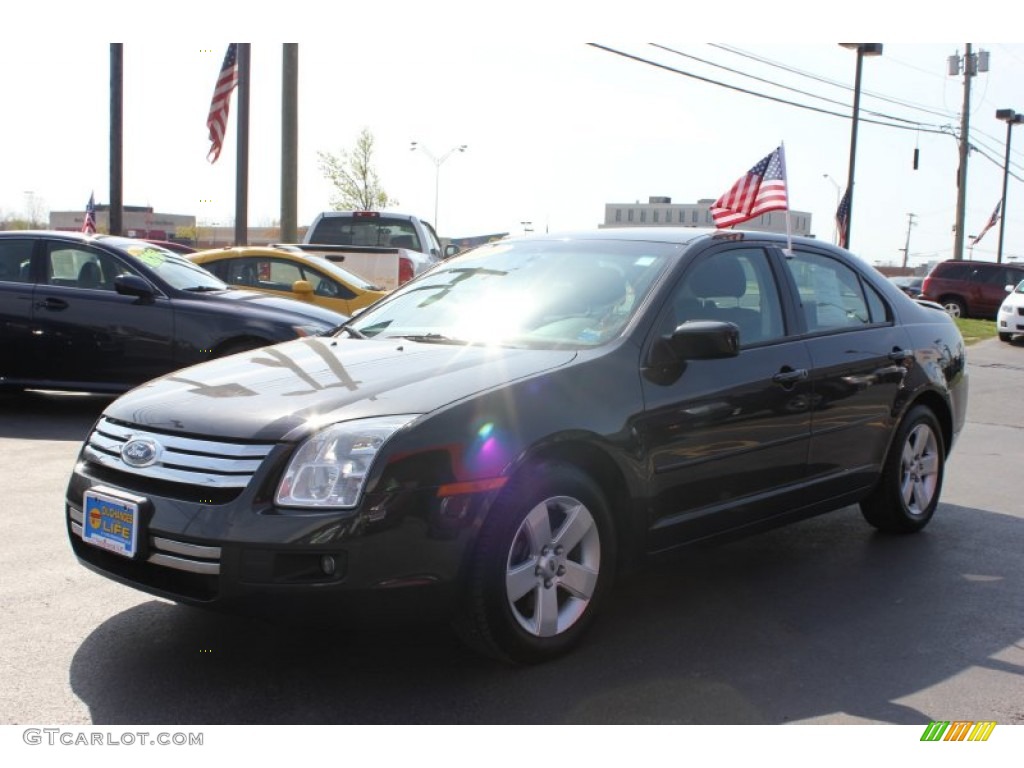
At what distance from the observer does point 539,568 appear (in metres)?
3.82

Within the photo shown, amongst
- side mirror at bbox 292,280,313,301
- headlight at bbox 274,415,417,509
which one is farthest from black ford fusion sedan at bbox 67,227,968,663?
side mirror at bbox 292,280,313,301

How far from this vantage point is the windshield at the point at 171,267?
372 inches

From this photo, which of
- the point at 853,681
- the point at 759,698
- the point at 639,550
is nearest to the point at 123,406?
the point at 639,550

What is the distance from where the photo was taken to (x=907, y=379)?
228 inches

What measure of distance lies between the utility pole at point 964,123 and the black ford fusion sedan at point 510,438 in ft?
125

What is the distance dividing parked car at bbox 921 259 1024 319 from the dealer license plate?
29.1 m

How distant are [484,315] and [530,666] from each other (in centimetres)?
155

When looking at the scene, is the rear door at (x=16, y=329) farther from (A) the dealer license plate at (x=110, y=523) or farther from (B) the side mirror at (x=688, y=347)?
(B) the side mirror at (x=688, y=347)

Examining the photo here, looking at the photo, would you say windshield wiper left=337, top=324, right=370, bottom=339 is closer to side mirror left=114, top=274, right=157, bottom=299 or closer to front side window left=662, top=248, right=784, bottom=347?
front side window left=662, top=248, right=784, bottom=347

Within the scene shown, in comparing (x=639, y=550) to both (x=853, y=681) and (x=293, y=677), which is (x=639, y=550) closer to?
(x=853, y=681)

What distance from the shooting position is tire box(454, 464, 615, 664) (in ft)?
11.9

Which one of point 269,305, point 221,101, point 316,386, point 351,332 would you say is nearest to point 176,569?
point 316,386

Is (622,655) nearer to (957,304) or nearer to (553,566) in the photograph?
Result: (553,566)

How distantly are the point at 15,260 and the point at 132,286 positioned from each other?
136 cm
